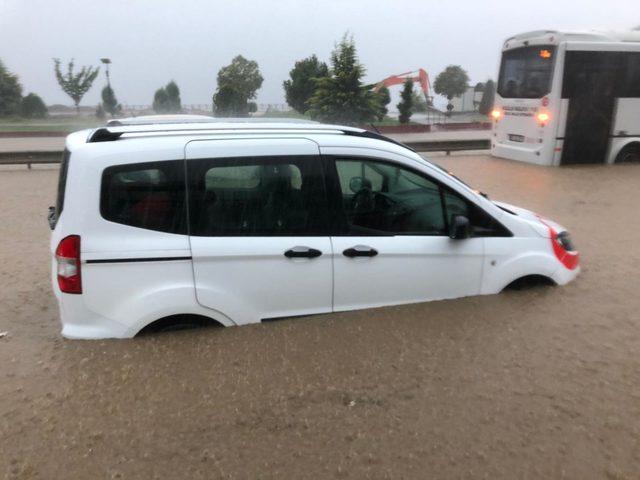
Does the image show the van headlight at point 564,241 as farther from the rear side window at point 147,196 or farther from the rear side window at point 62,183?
the rear side window at point 62,183

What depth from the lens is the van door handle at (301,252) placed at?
327 cm

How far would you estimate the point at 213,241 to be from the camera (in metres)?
3.17

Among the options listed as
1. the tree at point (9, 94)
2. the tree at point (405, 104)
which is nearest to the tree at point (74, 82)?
the tree at point (9, 94)

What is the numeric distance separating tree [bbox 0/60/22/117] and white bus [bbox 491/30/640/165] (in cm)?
3428

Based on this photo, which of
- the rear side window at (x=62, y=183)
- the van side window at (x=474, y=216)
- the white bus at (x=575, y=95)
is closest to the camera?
the rear side window at (x=62, y=183)

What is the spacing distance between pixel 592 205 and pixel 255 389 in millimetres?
7405

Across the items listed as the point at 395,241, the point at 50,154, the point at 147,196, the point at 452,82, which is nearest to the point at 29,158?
the point at 50,154

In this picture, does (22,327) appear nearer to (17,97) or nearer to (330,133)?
(330,133)

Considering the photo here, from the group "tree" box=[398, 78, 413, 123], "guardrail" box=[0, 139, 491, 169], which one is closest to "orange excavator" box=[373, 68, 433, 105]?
"tree" box=[398, 78, 413, 123]

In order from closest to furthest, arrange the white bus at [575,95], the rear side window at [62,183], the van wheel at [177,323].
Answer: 1. the rear side window at [62,183]
2. the van wheel at [177,323]
3. the white bus at [575,95]

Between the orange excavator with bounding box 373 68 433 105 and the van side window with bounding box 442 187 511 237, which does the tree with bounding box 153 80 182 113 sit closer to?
the orange excavator with bounding box 373 68 433 105

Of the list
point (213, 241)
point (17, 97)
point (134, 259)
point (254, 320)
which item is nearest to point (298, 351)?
point (254, 320)

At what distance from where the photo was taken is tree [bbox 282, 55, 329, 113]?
3875 cm

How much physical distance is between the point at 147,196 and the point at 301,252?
0.97 m
